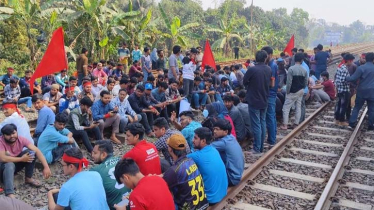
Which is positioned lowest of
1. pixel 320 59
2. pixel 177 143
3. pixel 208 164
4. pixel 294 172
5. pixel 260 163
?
pixel 294 172

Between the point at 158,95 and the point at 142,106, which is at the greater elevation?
the point at 158,95

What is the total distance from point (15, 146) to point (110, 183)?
6.68 ft

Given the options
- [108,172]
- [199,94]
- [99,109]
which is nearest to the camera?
[108,172]

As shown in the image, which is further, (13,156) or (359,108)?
(359,108)

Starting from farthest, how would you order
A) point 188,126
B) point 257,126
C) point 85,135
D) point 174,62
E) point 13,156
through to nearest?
point 174,62, point 257,126, point 85,135, point 188,126, point 13,156

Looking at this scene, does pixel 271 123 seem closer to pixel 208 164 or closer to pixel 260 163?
pixel 260 163

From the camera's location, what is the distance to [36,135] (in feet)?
21.0

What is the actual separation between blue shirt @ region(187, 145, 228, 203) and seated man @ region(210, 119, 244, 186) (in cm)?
53

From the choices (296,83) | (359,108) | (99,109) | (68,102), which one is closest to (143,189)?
(99,109)

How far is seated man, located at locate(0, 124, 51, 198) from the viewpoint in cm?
500

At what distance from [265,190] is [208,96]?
17.8ft

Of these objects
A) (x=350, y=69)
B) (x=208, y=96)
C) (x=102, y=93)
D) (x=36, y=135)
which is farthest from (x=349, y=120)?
(x=36, y=135)

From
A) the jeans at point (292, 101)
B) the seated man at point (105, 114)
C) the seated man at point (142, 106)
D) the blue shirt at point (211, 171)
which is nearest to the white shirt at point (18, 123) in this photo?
the seated man at point (105, 114)

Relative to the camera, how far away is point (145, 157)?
426 centimetres
